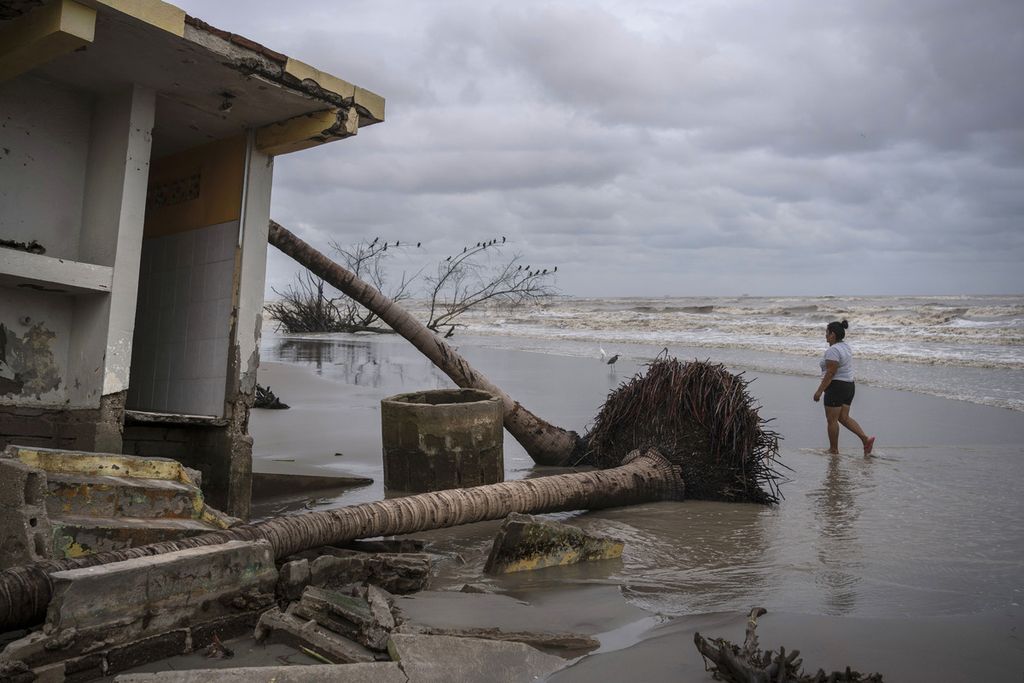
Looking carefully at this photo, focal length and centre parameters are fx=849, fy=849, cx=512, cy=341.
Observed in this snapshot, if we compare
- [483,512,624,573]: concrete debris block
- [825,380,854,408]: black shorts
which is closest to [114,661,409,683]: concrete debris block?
[483,512,624,573]: concrete debris block

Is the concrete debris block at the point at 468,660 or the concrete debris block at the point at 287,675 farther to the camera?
the concrete debris block at the point at 468,660

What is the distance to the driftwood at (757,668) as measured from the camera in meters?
2.94

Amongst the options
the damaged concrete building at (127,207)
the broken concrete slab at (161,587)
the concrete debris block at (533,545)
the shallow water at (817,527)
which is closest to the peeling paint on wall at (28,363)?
the damaged concrete building at (127,207)

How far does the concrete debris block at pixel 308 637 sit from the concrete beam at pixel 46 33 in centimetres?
295

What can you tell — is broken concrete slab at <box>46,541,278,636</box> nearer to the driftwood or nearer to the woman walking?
the driftwood

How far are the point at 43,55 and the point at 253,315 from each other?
212cm

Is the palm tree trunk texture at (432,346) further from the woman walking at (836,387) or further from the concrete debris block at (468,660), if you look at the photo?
the concrete debris block at (468,660)

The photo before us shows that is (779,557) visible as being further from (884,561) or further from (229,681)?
(229,681)

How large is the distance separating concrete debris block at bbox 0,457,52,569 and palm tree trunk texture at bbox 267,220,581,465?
4.24m

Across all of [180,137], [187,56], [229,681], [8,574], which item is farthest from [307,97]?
[229,681]

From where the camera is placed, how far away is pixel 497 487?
543cm

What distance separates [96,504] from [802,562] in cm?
386

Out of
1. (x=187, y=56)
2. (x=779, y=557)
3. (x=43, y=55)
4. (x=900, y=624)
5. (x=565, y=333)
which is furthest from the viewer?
(x=565, y=333)

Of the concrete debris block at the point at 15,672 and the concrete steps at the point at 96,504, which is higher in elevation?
the concrete steps at the point at 96,504
